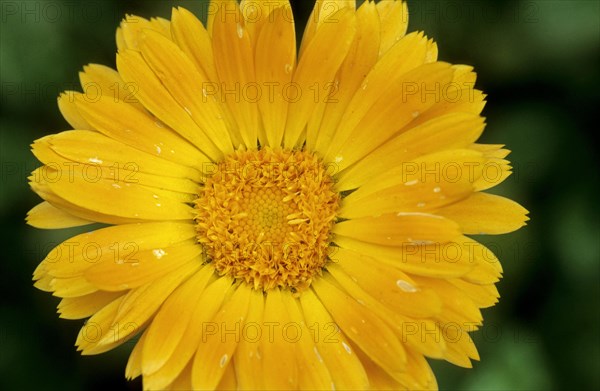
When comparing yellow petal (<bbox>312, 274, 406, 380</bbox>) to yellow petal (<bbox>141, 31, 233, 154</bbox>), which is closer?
yellow petal (<bbox>312, 274, 406, 380</bbox>)

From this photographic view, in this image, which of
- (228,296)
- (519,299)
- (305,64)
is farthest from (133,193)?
(519,299)

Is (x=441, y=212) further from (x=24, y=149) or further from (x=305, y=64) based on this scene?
(x=24, y=149)

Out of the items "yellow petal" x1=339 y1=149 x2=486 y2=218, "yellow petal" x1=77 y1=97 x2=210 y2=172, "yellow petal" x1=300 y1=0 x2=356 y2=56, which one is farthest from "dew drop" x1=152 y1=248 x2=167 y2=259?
"yellow petal" x1=300 y1=0 x2=356 y2=56

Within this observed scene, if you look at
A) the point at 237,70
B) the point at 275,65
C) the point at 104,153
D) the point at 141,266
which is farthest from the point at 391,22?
the point at 141,266

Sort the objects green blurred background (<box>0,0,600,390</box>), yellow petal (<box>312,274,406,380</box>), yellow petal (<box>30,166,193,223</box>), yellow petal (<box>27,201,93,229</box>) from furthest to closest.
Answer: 1. green blurred background (<box>0,0,600,390</box>)
2. yellow petal (<box>27,201,93,229</box>)
3. yellow petal (<box>30,166,193,223</box>)
4. yellow petal (<box>312,274,406,380</box>)

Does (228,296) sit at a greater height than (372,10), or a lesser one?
lesser

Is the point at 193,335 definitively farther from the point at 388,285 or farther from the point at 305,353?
the point at 388,285

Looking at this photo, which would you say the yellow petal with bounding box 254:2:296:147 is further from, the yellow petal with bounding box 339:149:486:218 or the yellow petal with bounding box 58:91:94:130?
the yellow petal with bounding box 58:91:94:130
